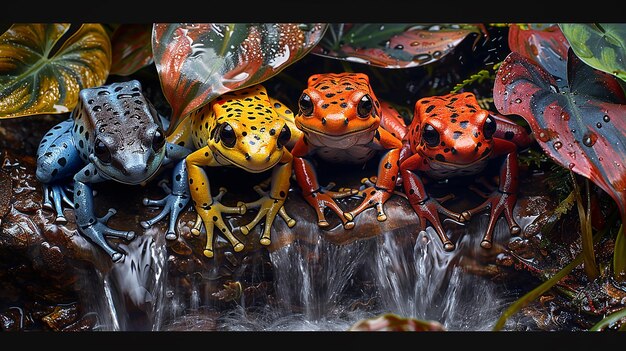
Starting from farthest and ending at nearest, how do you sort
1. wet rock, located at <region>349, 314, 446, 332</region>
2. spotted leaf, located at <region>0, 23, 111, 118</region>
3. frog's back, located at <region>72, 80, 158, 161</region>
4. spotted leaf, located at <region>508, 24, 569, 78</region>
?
spotted leaf, located at <region>0, 23, 111, 118</region>
spotted leaf, located at <region>508, 24, 569, 78</region>
frog's back, located at <region>72, 80, 158, 161</region>
wet rock, located at <region>349, 314, 446, 332</region>

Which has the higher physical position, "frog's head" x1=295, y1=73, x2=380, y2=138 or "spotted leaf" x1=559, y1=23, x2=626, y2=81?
"spotted leaf" x1=559, y1=23, x2=626, y2=81

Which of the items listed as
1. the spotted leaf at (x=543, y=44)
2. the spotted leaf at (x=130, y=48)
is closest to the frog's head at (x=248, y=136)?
the spotted leaf at (x=130, y=48)

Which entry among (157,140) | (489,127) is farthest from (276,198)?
(489,127)

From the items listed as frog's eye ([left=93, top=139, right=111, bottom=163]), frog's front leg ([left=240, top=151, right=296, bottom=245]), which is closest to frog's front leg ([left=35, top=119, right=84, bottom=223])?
frog's eye ([left=93, top=139, right=111, bottom=163])

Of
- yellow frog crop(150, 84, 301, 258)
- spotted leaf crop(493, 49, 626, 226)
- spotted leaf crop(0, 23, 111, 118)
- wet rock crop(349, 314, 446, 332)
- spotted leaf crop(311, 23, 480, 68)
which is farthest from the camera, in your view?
spotted leaf crop(311, 23, 480, 68)

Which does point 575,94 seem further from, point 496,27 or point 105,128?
point 105,128

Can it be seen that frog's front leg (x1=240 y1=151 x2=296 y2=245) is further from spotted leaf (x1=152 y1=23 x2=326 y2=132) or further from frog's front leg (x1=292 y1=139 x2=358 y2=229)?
spotted leaf (x1=152 y1=23 x2=326 y2=132)
